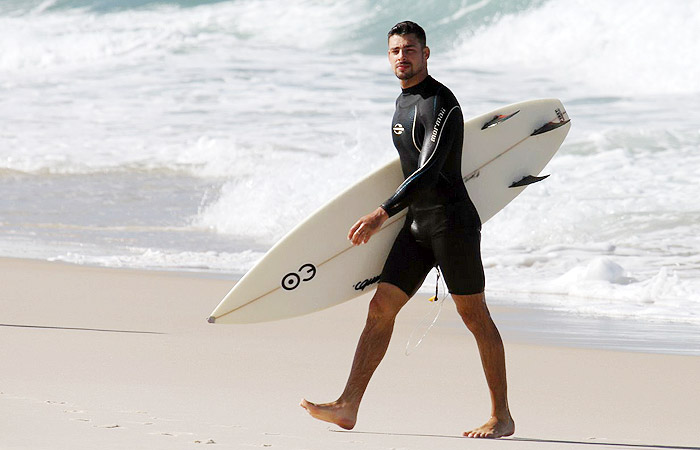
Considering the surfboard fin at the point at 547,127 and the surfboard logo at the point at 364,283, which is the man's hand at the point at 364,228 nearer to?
the surfboard logo at the point at 364,283

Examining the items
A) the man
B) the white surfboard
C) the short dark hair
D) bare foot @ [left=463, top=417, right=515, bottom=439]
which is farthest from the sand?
the short dark hair

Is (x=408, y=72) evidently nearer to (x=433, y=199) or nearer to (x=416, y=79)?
(x=416, y=79)

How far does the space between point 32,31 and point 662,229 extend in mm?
18105

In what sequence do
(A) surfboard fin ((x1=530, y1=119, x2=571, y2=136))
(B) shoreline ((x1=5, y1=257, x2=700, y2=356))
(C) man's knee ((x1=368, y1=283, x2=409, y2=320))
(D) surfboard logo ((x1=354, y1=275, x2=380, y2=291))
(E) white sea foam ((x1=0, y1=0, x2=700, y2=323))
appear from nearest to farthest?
1. (C) man's knee ((x1=368, y1=283, x2=409, y2=320))
2. (D) surfboard logo ((x1=354, y1=275, x2=380, y2=291))
3. (A) surfboard fin ((x1=530, y1=119, x2=571, y2=136))
4. (B) shoreline ((x1=5, y1=257, x2=700, y2=356))
5. (E) white sea foam ((x1=0, y1=0, x2=700, y2=323))

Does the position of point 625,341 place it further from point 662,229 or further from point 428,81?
point 662,229

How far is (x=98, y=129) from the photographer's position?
15375mm

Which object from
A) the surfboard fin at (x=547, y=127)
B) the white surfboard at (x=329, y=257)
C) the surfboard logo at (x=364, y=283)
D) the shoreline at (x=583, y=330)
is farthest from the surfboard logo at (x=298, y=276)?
the shoreline at (x=583, y=330)

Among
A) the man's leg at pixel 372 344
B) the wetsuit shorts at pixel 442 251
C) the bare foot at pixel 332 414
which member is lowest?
the bare foot at pixel 332 414

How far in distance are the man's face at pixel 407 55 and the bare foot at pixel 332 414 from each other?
1035 millimetres

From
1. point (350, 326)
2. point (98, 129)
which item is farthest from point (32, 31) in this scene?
point (350, 326)

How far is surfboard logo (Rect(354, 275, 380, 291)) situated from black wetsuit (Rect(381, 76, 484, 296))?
1.17 feet

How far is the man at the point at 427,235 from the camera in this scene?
10.5 ft

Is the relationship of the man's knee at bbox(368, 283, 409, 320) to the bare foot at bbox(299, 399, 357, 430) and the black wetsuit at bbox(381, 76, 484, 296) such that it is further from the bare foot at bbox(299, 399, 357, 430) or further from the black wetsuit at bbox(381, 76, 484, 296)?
the bare foot at bbox(299, 399, 357, 430)

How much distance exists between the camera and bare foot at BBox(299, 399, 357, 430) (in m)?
3.23
